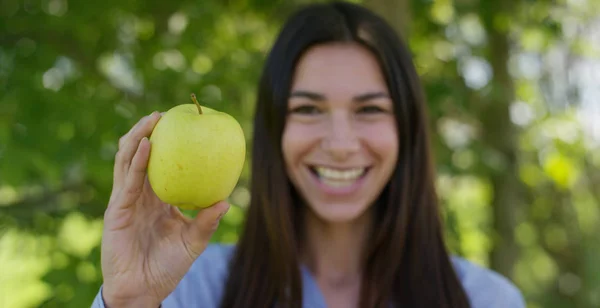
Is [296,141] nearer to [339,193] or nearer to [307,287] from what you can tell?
[339,193]

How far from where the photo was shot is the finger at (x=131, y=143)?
1229 millimetres

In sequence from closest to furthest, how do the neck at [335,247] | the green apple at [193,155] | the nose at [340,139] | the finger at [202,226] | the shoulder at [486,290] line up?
the green apple at [193,155] → the finger at [202,226] → the nose at [340,139] → the shoulder at [486,290] → the neck at [335,247]

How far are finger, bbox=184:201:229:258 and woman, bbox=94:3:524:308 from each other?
340 mm

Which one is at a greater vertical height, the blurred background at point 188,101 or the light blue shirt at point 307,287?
the blurred background at point 188,101

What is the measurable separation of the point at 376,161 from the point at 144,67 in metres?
0.96

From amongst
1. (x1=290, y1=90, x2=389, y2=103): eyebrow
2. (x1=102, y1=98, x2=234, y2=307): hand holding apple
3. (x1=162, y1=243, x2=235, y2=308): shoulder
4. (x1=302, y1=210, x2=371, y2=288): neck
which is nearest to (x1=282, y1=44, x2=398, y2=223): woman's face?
(x1=290, y1=90, x2=389, y2=103): eyebrow

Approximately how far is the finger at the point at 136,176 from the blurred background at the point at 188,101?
27.1 inches

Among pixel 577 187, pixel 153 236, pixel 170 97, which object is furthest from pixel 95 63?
pixel 577 187

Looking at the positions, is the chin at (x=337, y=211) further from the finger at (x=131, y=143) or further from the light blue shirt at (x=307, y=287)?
the finger at (x=131, y=143)

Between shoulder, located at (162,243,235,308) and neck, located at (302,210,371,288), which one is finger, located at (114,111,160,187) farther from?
neck, located at (302,210,371,288)

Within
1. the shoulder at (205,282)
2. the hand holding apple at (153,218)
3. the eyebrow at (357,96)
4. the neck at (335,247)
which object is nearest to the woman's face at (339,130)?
the eyebrow at (357,96)

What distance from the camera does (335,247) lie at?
1.91m

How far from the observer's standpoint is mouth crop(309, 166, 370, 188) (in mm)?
1702

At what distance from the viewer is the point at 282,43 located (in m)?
1.80
